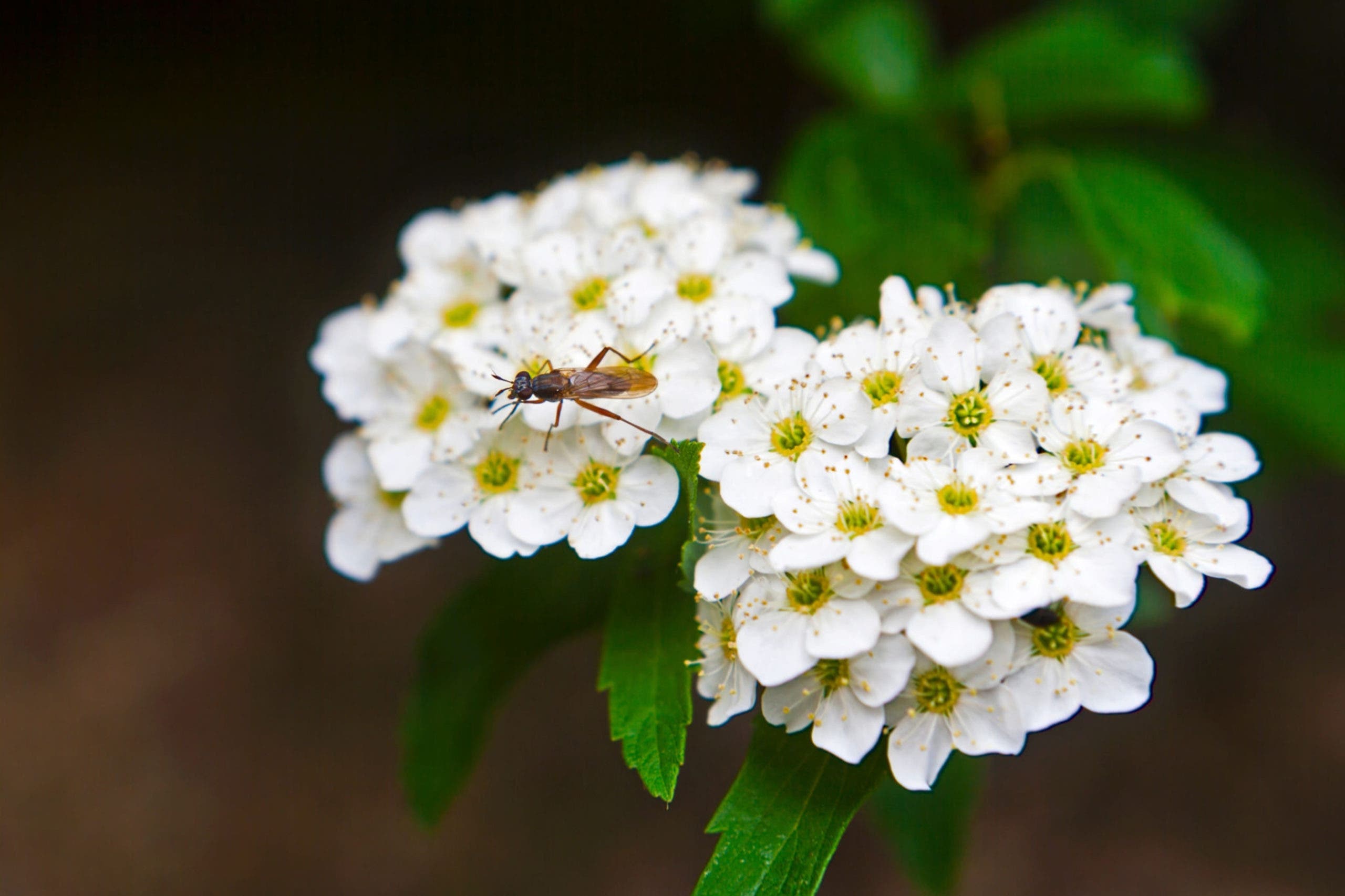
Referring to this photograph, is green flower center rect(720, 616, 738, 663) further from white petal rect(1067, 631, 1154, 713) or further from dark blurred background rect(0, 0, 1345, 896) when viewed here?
dark blurred background rect(0, 0, 1345, 896)

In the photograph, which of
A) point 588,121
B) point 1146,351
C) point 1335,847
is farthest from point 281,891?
point 1335,847

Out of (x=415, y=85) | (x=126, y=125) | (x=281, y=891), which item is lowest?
(x=281, y=891)

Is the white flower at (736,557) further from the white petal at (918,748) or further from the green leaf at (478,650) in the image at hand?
the green leaf at (478,650)

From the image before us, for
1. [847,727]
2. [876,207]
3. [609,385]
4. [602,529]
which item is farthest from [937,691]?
[876,207]

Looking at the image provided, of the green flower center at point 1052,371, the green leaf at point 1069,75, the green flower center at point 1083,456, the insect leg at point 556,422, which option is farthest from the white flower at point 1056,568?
the green leaf at point 1069,75

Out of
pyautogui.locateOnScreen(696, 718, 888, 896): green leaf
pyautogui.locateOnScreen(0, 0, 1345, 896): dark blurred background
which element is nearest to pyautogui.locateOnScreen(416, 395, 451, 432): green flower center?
pyautogui.locateOnScreen(696, 718, 888, 896): green leaf

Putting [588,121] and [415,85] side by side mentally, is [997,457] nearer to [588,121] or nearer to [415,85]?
[588,121]
